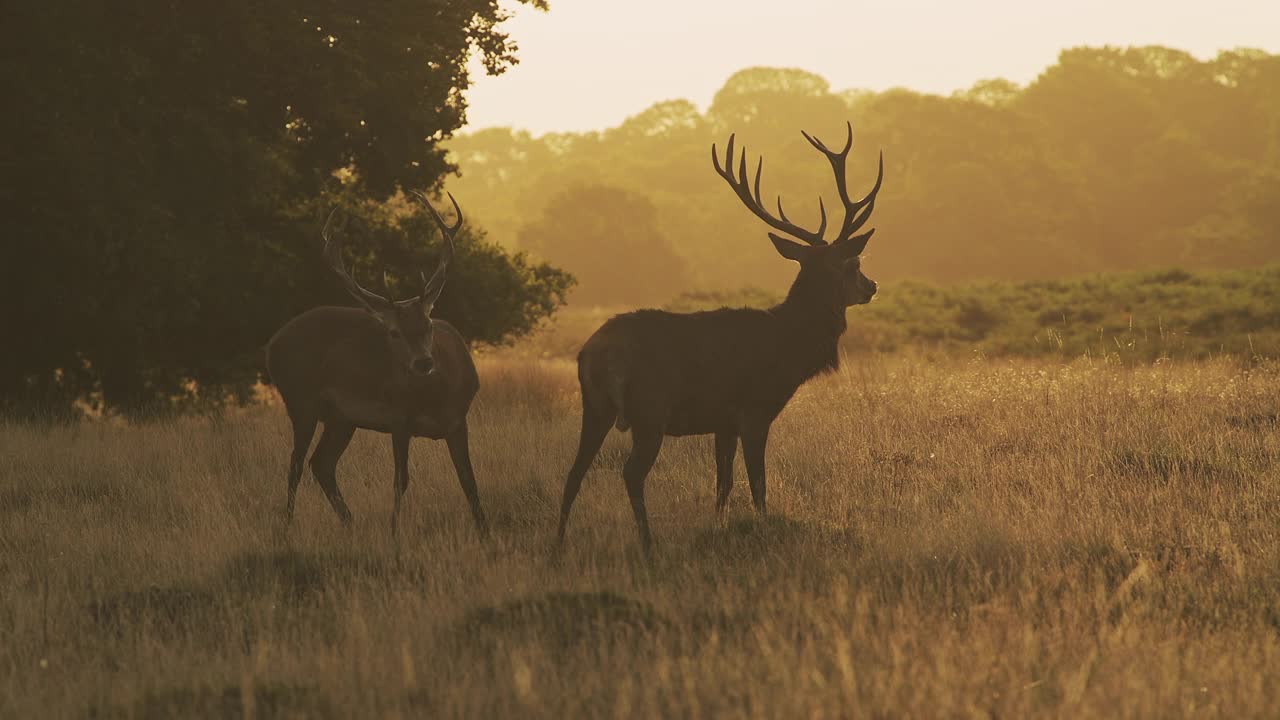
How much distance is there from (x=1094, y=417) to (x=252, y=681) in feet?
26.8

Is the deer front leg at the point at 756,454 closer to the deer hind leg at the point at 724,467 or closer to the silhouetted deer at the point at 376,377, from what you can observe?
the deer hind leg at the point at 724,467

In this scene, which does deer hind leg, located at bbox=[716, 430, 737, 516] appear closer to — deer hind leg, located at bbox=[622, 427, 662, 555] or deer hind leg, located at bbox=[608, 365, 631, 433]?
deer hind leg, located at bbox=[622, 427, 662, 555]

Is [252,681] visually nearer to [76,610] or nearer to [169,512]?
[76,610]

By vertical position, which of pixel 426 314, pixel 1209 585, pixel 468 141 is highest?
pixel 468 141

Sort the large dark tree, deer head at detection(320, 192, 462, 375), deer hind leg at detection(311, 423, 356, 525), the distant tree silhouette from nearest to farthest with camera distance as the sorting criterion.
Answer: deer head at detection(320, 192, 462, 375)
deer hind leg at detection(311, 423, 356, 525)
the large dark tree
the distant tree silhouette

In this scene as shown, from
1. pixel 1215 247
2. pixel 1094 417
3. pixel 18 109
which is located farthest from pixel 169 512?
pixel 1215 247

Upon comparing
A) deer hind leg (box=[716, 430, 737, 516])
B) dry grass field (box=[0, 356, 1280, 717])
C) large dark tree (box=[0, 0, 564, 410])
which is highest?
large dark tree (box=[0, 0, 564, 410])

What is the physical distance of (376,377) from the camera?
8438 millimetres

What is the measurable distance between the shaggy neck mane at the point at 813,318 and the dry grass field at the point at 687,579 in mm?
953

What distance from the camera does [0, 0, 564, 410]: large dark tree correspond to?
42.2ft

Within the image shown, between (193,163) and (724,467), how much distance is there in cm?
837

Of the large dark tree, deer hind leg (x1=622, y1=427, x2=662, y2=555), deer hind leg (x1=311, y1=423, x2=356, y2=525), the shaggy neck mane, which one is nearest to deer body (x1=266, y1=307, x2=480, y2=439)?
deer hind leg (x1=311, y1=423, x2=356, y2=525)

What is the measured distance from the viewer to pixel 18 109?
12.7 meters

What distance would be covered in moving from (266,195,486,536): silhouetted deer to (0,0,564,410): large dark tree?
5215 millimetres
